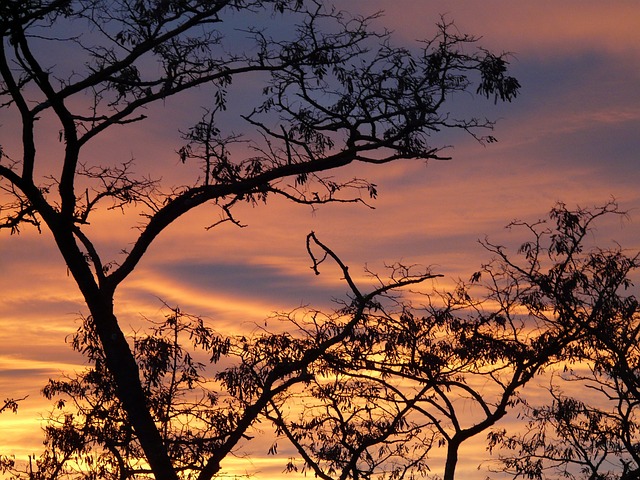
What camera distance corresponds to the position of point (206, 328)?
1599 centimetres

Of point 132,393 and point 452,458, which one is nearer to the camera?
point 132,393

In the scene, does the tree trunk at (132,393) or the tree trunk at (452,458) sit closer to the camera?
the tree trunk at (132,393)

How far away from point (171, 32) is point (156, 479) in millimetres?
6840

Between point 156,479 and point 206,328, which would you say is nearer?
point 156,479

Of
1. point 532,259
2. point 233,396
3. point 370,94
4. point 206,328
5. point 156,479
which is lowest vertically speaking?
point 156,479

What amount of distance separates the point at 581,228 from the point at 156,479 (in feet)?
31.1

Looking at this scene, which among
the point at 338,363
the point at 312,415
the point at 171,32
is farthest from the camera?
the point at 312,415

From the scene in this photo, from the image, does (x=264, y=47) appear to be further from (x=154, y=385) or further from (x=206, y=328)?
(x=154, y=385)

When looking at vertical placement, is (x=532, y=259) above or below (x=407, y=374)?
above

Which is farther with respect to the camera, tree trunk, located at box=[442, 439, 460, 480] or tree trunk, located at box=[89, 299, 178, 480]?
tree trunk, located at box=[442, 439, 460, 480]

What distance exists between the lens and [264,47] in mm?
15297

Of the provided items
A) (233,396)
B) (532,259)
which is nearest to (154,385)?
(233,396)

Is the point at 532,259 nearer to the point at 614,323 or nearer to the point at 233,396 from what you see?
the point at 614,323

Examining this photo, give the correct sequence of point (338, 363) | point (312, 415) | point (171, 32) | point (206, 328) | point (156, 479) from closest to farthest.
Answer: point (156, 479), point (171, 32), point (206, 328), point (338, 363), point (312, 415)
